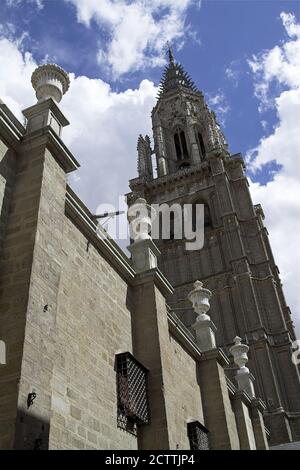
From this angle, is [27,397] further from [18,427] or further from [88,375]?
[88,375]

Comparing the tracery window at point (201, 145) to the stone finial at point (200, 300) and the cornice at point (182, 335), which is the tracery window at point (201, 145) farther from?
the cornice at point (182, 335)

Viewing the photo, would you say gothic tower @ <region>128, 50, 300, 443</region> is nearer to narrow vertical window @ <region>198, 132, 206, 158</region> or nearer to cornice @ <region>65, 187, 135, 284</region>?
narrow vertical window @ <region>198, 132, 206, 158</region>

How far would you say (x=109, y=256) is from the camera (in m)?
10.5

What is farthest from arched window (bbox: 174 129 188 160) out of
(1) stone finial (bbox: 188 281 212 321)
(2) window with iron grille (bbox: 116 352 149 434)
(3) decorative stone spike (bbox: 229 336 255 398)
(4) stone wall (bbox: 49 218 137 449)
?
(2) window with iron grille (bbox: 116 352 149 434)

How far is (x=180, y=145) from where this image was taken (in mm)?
51531

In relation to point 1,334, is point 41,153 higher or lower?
higher

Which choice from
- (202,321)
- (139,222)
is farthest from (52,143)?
(202,321)

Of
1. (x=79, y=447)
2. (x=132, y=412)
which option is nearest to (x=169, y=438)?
(x=132, y=412)

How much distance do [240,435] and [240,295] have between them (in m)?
20.7

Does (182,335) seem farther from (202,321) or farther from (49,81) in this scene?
(49,81)

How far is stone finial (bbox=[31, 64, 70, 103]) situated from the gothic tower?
19.0m

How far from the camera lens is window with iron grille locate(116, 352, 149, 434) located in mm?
9141

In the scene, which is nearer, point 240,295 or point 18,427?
point 18,427

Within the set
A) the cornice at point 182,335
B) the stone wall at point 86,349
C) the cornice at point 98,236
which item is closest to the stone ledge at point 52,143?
the cornice at point 98,236
